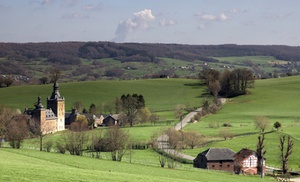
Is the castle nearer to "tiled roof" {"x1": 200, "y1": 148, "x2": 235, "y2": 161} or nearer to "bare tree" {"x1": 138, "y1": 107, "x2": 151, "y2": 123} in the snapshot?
"bare tree" {"x1": 138, "y1": 107, "x2": 151, "y2": 123}

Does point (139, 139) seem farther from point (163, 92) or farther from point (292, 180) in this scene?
point (163, 92)

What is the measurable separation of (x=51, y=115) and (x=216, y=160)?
54.7 m

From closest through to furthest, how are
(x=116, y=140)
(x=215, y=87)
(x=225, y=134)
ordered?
(x=116, y=140) < (x=225, y=134) < (x=215, y=87)

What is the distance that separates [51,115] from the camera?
109 m

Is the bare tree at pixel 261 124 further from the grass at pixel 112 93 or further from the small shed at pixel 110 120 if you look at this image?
the grass at pixel 112 93

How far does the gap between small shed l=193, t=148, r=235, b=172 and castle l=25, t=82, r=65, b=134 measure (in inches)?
1700

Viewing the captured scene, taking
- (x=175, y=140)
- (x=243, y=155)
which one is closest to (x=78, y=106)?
(x=175, y=140)

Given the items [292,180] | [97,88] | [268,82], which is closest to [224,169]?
[292,180]

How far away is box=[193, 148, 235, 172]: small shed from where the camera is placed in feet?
208

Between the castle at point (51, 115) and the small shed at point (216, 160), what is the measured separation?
43.2 metres

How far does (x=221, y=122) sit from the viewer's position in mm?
103062

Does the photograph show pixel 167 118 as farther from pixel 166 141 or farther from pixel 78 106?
pixel 166 141

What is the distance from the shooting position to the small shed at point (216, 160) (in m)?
63.3

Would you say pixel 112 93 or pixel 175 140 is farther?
pixel 112 93
